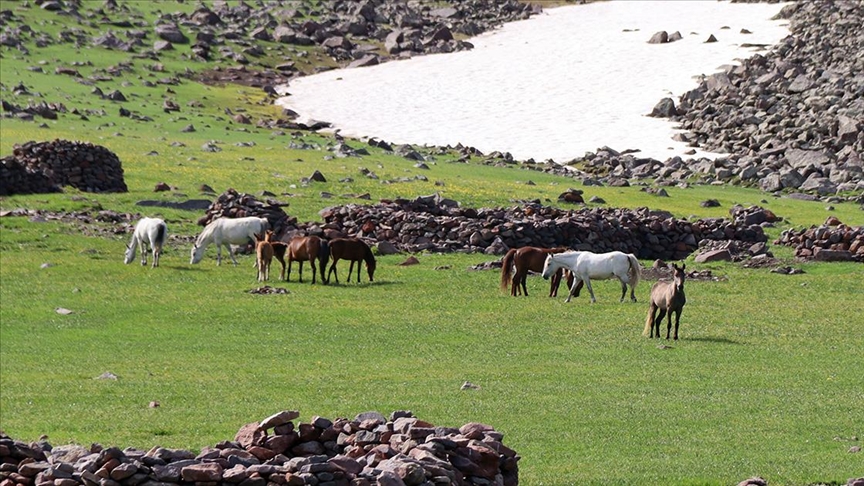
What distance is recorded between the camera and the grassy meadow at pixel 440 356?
2323 centimetres

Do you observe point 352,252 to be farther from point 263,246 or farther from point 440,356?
point 440,356

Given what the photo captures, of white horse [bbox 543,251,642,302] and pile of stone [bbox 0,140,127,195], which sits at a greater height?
pile of stone [bbox 0,140,127,195]

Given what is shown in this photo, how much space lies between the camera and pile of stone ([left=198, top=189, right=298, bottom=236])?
52.1 meters

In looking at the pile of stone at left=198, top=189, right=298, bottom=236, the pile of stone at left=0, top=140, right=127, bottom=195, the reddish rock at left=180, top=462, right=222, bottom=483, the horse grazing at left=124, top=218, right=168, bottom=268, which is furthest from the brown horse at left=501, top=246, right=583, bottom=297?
the reddish rock at left=180, top=462, right=222, bottom=483

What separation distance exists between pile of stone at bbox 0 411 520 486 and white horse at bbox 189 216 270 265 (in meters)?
31.0

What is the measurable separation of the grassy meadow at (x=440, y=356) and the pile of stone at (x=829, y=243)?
2.97 ft

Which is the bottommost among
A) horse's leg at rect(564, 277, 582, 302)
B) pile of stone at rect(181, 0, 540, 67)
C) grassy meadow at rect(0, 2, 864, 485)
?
grassy meadow at rect(0, 2, 864, 485)

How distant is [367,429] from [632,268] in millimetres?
24372

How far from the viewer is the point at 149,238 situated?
47.4 m

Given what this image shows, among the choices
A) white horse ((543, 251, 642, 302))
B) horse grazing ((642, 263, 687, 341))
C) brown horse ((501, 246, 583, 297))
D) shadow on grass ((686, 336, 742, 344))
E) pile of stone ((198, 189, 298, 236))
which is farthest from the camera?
pile of stone ((198, 189, 298, 236))

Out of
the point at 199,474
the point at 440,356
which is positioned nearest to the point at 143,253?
the point at 440,356

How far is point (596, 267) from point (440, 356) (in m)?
10.2

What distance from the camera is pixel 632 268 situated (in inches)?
1631

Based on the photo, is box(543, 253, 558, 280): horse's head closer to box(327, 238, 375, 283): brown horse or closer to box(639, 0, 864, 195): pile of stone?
box(327, 238, 375, 283): brown horse
